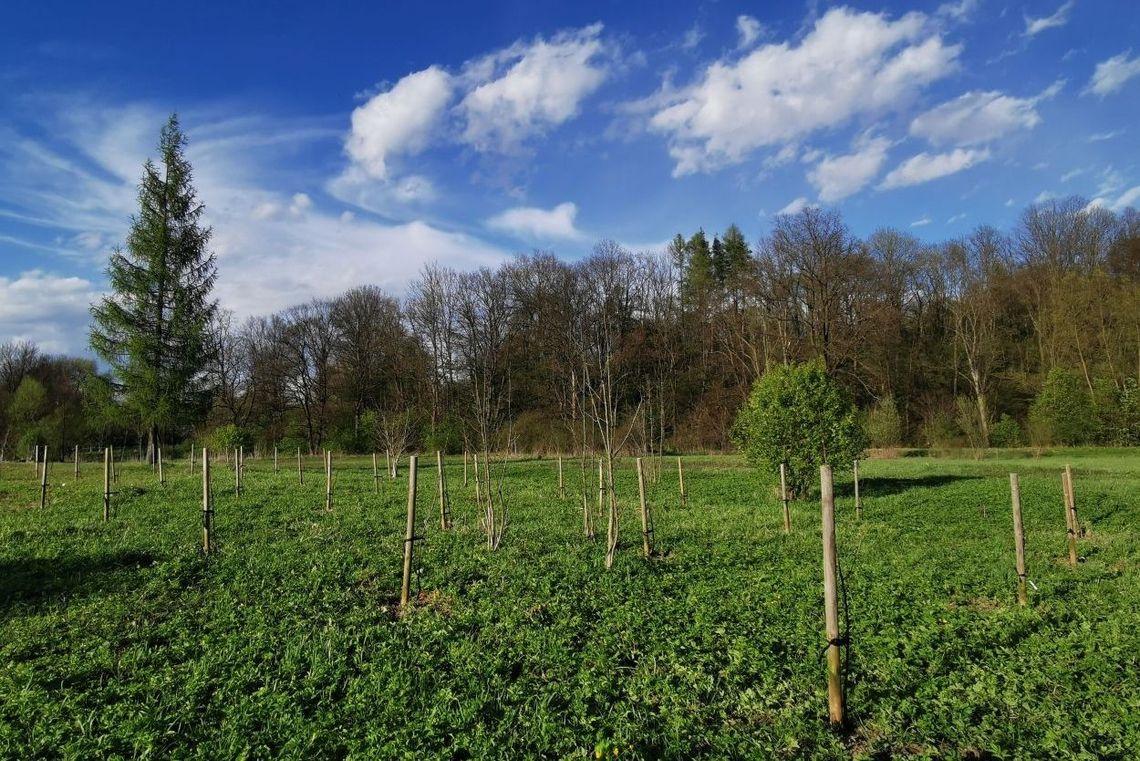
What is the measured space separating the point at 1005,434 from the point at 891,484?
2155 cm

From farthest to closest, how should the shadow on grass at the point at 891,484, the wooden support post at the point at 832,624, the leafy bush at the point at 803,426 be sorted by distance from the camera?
1. the shadow on grass at the point at 891,484
2. the leafy bush at the point at 803,426
3. the wooden support post at the point at 832,624

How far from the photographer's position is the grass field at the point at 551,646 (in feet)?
13.6

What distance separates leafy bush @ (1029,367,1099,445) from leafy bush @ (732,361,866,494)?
25.2 meters

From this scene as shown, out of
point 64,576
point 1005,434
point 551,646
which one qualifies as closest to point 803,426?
point 551,646

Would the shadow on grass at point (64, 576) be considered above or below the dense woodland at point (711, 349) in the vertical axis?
below

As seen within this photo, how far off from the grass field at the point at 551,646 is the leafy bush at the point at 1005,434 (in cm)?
2702

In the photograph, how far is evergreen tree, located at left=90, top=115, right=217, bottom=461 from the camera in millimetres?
29844

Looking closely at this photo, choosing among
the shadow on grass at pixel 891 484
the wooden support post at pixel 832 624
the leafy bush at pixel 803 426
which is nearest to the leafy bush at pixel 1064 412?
the shadow on grass at pixel 891 484

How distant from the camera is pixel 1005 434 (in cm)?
3434

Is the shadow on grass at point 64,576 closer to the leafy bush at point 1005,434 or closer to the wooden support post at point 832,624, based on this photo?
the wooden support post at point 832,624

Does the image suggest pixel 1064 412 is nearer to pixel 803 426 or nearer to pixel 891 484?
pixel 891 484

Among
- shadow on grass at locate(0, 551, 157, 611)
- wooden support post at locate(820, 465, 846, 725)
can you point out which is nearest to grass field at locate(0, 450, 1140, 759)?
shadow on grass at locate(0, 551, 157, 611)

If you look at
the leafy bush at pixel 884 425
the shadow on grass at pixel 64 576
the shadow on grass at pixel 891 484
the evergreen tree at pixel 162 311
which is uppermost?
the evergreen tree at pixel 162 311

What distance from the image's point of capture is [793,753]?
399 centimetres
